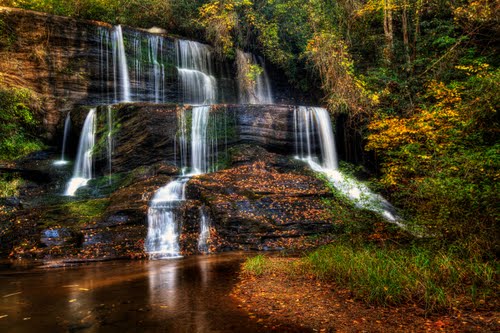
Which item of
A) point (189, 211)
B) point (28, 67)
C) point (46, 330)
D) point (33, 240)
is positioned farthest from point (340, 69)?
point (28, 67)

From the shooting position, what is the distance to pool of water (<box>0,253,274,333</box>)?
13.1ft

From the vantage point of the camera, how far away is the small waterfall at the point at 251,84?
23906mm

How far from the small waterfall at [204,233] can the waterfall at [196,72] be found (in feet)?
40.4

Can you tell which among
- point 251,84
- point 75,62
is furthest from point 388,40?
point 75,62

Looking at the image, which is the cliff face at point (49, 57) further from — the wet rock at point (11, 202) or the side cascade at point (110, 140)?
the wet rock at point (11, 202)

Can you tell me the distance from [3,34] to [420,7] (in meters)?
22.0

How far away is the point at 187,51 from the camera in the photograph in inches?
923

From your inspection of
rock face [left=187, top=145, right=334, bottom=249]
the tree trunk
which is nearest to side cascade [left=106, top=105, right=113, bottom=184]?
rock face [left=187, top=145, right=334, bottom=249]

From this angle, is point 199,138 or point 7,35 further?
point 7,35

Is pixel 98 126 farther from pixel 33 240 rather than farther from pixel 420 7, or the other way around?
pixel 420 7

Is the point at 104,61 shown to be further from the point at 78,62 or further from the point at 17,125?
the point at 17,125

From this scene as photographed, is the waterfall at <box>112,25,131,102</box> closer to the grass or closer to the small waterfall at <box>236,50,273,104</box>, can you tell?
the small waterfall at <box>236,50,273,104</box>

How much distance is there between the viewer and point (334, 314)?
414 centimetres

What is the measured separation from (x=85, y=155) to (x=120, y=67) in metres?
6.81
